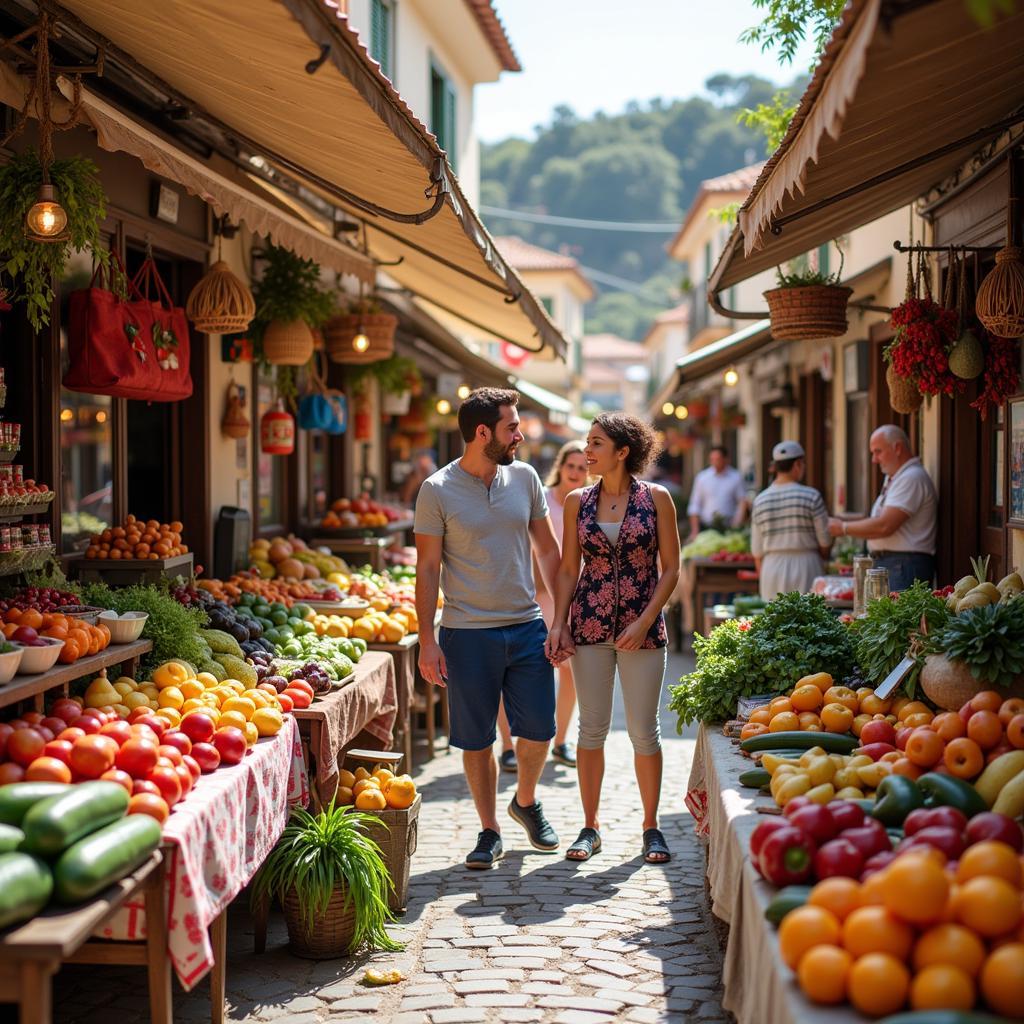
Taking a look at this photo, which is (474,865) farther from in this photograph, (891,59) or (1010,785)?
(891,59)

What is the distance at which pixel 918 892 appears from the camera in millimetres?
2787

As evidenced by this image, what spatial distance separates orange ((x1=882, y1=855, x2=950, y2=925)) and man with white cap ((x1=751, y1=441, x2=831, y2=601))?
619 cm

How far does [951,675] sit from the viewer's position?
4441 mm

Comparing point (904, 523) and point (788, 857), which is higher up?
point (904, 523)

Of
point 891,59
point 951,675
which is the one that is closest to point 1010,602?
point 951,675

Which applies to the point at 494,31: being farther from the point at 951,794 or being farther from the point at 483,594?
the point at 951,794

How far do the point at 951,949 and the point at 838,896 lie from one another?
1.11ft

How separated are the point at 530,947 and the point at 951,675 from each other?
199 cm

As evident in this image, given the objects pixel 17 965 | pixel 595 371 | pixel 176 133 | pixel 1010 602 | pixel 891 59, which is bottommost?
pixel 17 965

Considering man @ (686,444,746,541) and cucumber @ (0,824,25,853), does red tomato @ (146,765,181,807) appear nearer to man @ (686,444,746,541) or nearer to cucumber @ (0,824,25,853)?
cucumber @ (0,824,25,853)

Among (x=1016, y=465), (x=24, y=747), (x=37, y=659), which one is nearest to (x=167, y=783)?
(x=24, y=747)

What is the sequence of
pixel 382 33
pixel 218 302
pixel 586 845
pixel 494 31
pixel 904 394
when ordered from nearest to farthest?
pixel 586 845 → pixel 904 394 → pixel 218 302 → pixel 382 33 → pixel 494 31

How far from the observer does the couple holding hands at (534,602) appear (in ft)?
19.7

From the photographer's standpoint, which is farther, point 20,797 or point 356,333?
point 356,333
